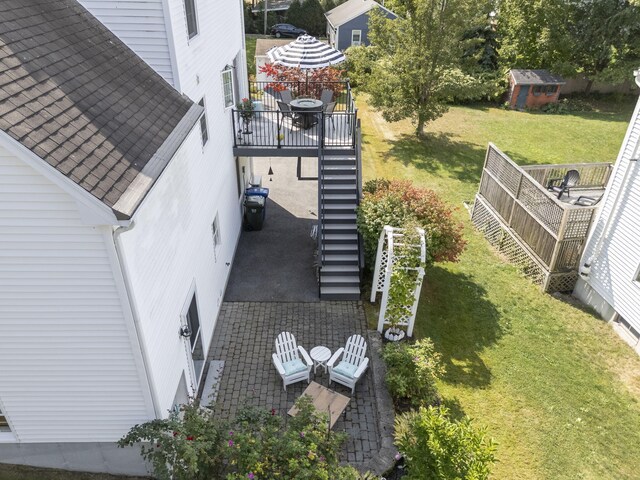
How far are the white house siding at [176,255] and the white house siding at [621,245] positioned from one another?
10.3 m

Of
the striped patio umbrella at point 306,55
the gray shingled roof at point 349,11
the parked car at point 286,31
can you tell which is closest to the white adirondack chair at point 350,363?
the striped patio umbrella at point 306,55

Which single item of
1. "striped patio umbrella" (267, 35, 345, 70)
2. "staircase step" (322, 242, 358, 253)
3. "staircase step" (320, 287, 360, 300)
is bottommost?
"staircase step" (320, 287, 360, 300)

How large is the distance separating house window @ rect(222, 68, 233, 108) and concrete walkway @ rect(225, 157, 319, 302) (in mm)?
3868

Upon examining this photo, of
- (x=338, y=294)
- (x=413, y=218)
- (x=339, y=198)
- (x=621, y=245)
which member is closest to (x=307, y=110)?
(x=339, y=198)

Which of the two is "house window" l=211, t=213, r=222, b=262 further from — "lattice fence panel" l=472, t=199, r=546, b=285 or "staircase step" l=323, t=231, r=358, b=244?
"lattice fence panel" l=472, t=199, r=546, b=285

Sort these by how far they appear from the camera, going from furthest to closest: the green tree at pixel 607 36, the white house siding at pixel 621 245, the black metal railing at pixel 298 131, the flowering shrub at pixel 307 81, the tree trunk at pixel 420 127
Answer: the green tree at pixel 607 36 < the tree trunk at pixel 420 127 < the flowering shrub at pixel 307 81 < the black metal railing at pixel 298 131 < the white house siding at pixel 621 245

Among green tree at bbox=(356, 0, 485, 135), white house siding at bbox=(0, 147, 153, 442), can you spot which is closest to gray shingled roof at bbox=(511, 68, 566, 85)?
green tree at bbox=(356, 0, 485, 135)

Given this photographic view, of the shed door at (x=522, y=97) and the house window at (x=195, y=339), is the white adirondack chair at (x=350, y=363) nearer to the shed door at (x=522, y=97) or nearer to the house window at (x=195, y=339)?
the house window at (x=195, y=339)

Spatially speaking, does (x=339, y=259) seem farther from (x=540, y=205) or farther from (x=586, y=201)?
(x=586, y=201)

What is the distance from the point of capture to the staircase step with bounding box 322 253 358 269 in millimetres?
12758

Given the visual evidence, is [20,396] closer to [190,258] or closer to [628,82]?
[190,258]

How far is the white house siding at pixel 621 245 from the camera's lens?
10945mm

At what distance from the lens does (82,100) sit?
5.93m

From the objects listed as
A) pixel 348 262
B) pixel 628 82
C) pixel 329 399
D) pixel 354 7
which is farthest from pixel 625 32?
pixel 329 399
